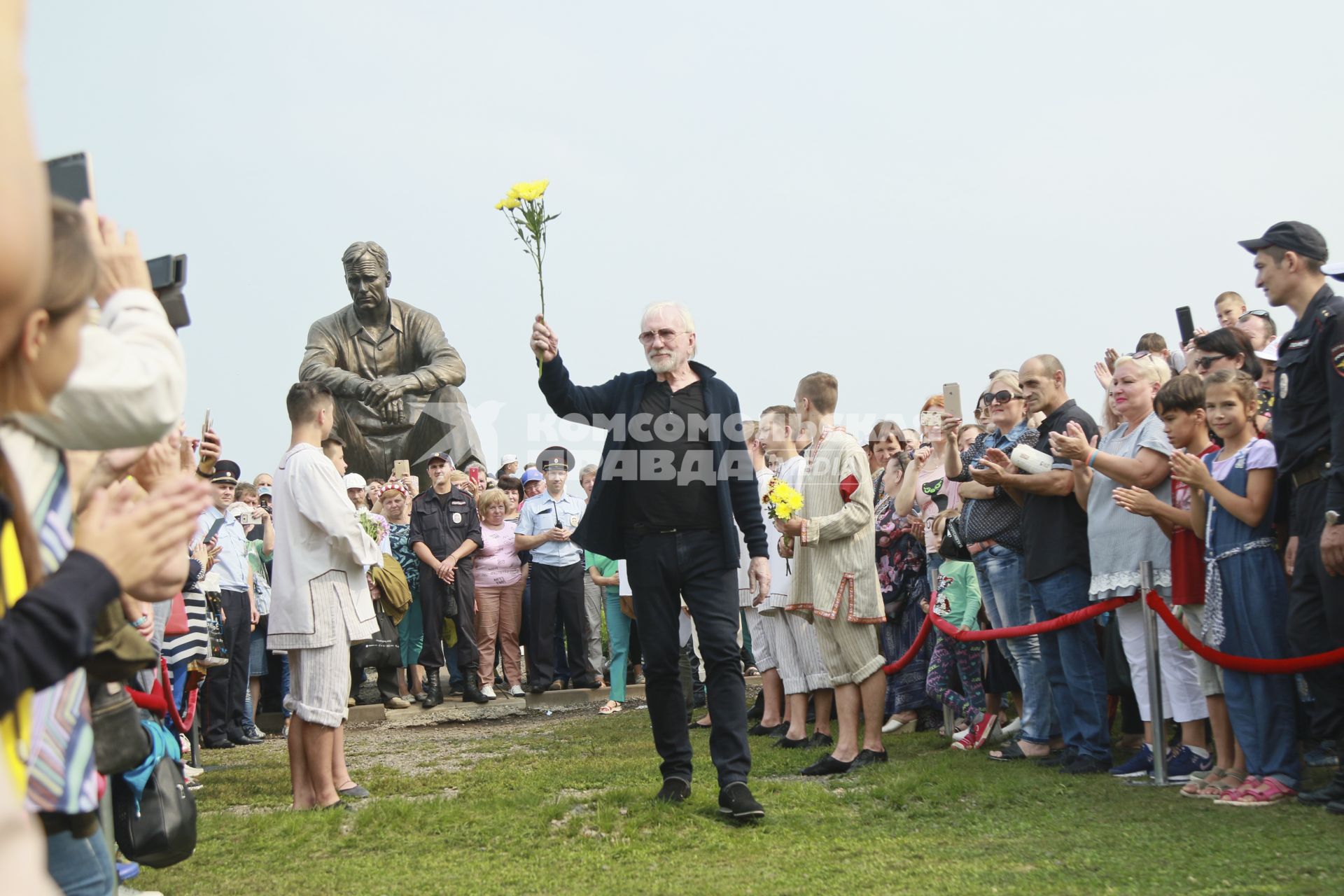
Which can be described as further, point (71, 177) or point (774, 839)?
point (774, 839)

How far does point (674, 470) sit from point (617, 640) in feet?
19.6

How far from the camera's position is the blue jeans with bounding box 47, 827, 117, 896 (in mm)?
2568

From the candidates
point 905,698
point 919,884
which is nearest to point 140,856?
point 919,884

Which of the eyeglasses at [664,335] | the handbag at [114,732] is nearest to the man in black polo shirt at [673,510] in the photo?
the eyeglasses at [664,335]

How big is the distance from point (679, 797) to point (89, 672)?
13.6 ft

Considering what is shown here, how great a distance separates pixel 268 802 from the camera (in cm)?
→ 724

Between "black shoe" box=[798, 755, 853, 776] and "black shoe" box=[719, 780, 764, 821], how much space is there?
144 centimetres

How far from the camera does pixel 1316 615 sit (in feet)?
18.5

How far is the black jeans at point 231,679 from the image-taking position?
10.7 metres

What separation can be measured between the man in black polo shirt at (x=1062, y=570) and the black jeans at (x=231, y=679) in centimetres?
649

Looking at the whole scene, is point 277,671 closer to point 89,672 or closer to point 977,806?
point 977,806

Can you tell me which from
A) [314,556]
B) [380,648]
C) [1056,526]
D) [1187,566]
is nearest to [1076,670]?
[1056,526]

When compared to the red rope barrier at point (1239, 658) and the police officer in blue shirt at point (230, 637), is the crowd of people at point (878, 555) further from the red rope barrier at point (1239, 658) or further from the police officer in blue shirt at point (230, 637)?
the police officer in blue shirt at point (230, 637)

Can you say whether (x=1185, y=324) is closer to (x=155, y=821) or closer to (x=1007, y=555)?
(x=1007, y=555)
